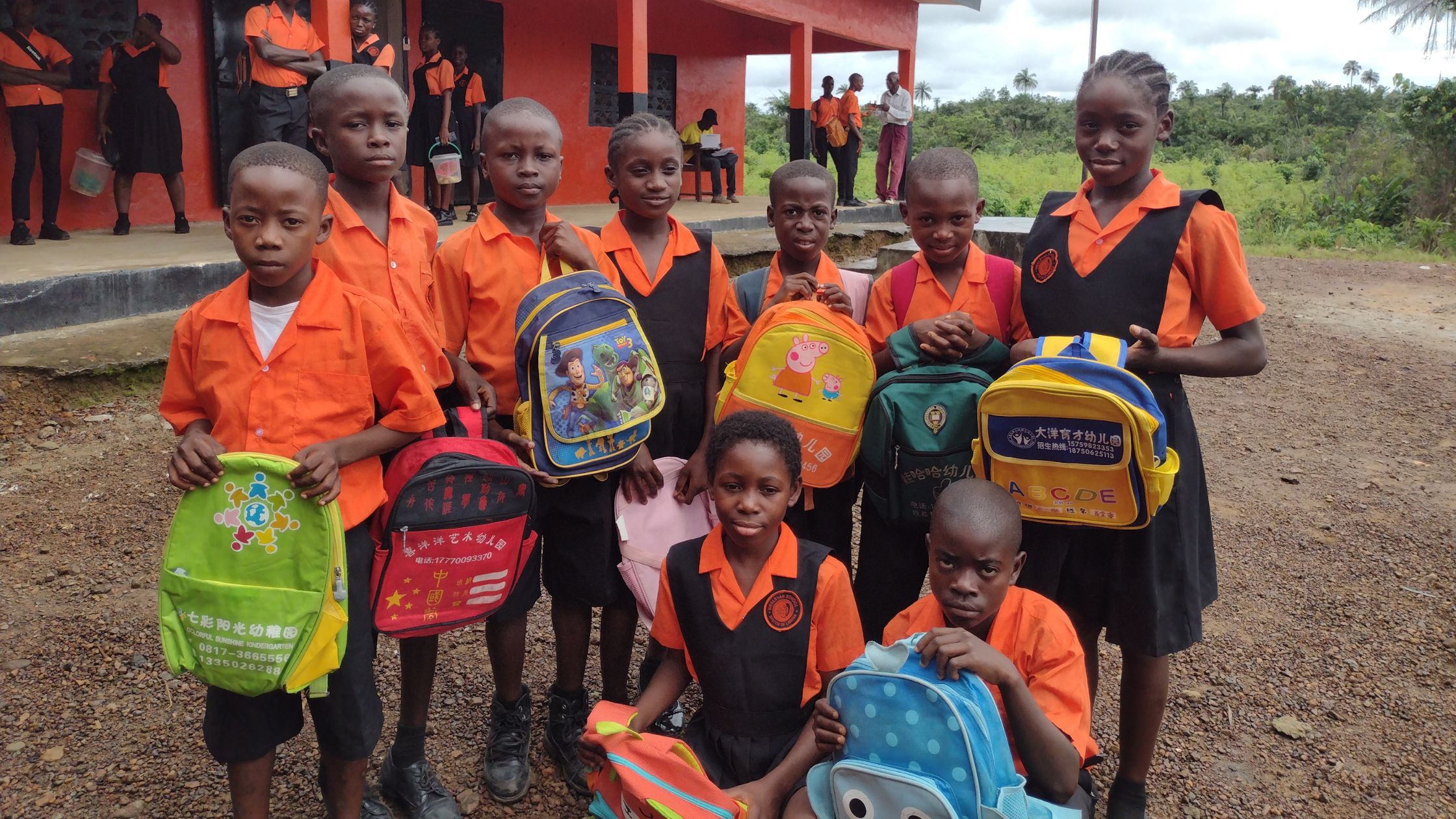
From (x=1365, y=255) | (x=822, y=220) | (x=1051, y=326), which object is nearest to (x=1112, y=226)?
(x=1051, y=326)

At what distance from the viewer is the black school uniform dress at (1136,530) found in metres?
2.22

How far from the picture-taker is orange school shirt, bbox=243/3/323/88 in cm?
630

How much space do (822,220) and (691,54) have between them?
11.9 meters

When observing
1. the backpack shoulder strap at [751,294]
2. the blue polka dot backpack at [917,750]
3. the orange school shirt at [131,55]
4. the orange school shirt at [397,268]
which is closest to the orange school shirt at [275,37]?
the orange school shirt at [131,55]

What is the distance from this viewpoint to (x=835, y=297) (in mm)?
2537

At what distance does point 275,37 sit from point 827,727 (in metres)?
6.14

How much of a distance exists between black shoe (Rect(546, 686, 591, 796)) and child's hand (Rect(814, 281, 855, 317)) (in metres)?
1.23

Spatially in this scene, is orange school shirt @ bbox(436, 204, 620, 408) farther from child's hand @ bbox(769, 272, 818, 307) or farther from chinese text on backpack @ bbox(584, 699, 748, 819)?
chinese text on backpack @ bbox(584, 699, 748, 819)

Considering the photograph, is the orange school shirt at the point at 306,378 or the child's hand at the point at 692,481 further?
the child's hand at the point at 692,481

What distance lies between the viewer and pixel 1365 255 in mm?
14648

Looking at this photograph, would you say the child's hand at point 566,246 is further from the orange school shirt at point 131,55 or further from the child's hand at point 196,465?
the orange school shirt at point 131,55

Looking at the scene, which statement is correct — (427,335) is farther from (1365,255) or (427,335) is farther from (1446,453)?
(1365,255)

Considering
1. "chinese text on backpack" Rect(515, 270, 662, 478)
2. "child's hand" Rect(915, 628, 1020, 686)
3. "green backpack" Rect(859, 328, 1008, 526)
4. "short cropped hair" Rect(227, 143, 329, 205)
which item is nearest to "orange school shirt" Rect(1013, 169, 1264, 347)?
"green backpack" Rect(859, 328, 1008, 526)

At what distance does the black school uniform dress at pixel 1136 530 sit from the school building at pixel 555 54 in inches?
227
